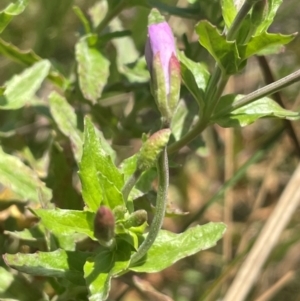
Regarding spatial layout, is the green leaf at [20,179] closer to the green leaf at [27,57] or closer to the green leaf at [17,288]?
the green leaf at [17,288]

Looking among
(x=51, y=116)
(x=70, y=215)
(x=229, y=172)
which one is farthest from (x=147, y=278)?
(x=70, y=215)

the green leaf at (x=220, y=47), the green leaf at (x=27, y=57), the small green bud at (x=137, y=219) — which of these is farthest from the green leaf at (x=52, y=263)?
the green leaf at (x=27, y=57)

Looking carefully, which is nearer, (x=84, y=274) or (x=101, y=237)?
(x=101, y=237)

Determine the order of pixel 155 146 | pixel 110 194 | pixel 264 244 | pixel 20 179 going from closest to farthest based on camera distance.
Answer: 1. pixel 155 146
2. pixel 110 194
3. pixel 20 179
4. pixel 264 244

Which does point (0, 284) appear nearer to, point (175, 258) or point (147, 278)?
point (175, 258)

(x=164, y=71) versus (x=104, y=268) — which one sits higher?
(x=164, y=71)

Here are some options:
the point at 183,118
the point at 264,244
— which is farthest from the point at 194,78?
the point at 264,244

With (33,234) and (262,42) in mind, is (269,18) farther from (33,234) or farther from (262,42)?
(33,234)
